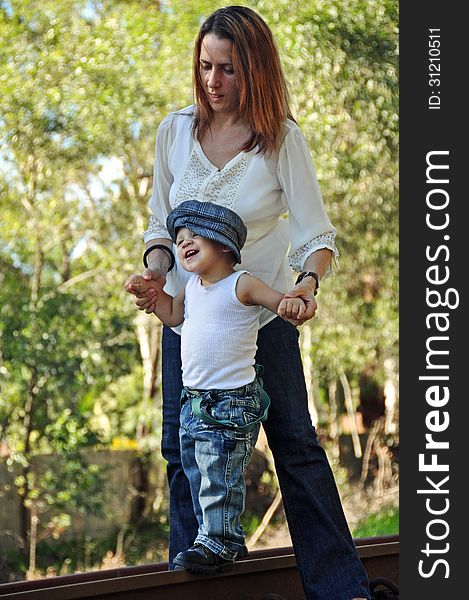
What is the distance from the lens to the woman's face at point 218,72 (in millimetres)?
2580

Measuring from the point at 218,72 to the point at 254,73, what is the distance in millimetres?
89

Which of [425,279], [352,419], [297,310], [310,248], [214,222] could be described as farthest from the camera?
[352,419]

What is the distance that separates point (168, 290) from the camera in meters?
2.85

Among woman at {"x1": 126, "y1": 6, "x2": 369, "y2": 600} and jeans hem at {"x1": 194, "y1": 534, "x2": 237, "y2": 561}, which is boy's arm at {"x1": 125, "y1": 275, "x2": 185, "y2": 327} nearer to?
woman at {"x1": 126, "y1": 6, "x2": 369, "y2": 600}

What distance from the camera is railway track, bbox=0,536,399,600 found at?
2.40 m

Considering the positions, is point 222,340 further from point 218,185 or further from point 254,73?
point 254,73

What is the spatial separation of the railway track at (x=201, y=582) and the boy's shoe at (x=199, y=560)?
0.08 ft

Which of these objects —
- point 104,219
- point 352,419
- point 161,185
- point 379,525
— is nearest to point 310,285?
point 161,185

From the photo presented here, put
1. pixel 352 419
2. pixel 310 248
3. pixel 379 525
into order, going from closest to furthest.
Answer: pixel 310 248, pixel 379 525, pixel 352 419

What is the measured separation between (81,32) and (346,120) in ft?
6.85

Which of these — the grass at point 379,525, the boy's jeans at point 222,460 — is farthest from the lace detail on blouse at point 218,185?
the grass at point 379,525

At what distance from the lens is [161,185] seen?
2.88m

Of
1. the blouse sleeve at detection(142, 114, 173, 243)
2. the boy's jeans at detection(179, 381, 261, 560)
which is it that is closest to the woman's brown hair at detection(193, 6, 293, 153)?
the blouse sleeve at detection(142, 114, 173, 243)

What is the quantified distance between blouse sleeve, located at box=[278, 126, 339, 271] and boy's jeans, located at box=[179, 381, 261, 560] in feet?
1.28
